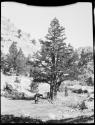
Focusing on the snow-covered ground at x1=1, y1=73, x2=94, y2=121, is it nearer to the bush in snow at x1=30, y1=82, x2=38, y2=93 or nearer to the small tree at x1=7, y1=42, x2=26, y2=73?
the bush in snow at x1=30, y1=82, x2=38, y2=93

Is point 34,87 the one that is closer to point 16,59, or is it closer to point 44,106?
point 44,106

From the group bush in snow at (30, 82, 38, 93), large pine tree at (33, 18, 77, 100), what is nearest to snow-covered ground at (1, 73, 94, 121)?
bush in snow at (30, 82, 38, 93)

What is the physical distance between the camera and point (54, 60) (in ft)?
30.8

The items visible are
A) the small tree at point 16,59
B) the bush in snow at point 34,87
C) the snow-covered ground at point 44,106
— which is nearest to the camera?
the snow-covered ground at point 44,106

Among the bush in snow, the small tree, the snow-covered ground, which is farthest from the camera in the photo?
the small tree

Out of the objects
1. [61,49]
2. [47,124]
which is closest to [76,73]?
[61,49]

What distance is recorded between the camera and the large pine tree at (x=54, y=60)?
348 inches

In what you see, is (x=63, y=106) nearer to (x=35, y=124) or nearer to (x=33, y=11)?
(x=35, y=124)

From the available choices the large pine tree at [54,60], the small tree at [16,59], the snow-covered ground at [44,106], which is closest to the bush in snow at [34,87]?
the snow-covered ground at [44,106]

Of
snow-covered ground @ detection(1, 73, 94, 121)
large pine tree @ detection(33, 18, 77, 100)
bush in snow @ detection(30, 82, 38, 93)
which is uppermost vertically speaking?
large pine tree @ detection(33, 18, 77, 100)

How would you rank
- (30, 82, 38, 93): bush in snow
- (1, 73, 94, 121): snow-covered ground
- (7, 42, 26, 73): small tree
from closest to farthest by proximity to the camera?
(1, 73, 94, 121): snow-covered ground < (30, 82, 38, 93): bush in snow < (7, 42, 26, 73): small tree

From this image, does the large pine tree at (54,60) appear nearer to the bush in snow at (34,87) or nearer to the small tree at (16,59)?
the bush in snow at (34,87)

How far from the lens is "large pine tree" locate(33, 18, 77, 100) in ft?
29.0

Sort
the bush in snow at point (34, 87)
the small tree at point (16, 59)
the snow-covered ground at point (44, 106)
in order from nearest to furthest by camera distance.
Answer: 1. the snow-covered ground at point (44, 106)
2. the bush in snow at point (34, 87)
3. the small tree at point (16, 59)
